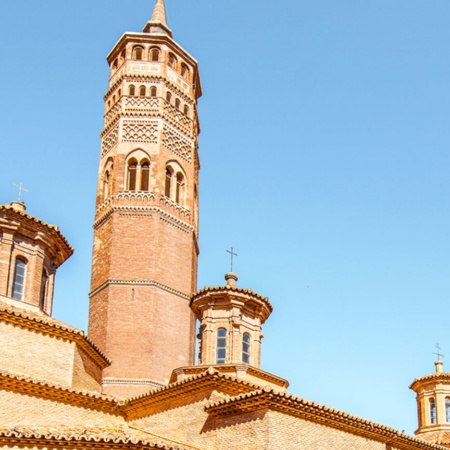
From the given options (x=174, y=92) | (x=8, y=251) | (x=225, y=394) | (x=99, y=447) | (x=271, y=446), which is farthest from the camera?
(x=174, y=92)

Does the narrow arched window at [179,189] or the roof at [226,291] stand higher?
the narrow arched window at [179,189]

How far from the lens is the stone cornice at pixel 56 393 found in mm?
17500

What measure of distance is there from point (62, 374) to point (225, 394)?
4.15 m

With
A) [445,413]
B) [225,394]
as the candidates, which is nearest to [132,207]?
[225,394]

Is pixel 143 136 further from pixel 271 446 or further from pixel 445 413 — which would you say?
pixel 445 413

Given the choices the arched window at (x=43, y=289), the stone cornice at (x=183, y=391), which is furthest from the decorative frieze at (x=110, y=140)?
the stone cornice at (x=183, y=391)

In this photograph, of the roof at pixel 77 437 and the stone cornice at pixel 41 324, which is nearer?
the roof at pixel 77 437

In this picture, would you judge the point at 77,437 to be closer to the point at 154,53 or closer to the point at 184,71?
the point at 154,53

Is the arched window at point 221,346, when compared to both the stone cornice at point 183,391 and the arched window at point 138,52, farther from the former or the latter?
the arched window at point 138,52

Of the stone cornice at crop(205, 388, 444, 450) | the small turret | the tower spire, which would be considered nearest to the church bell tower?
the tower spire

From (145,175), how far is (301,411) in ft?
41.7

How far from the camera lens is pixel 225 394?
1911 centimetres

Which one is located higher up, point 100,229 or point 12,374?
point 100,229

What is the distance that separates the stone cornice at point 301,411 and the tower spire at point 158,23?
753 inches
